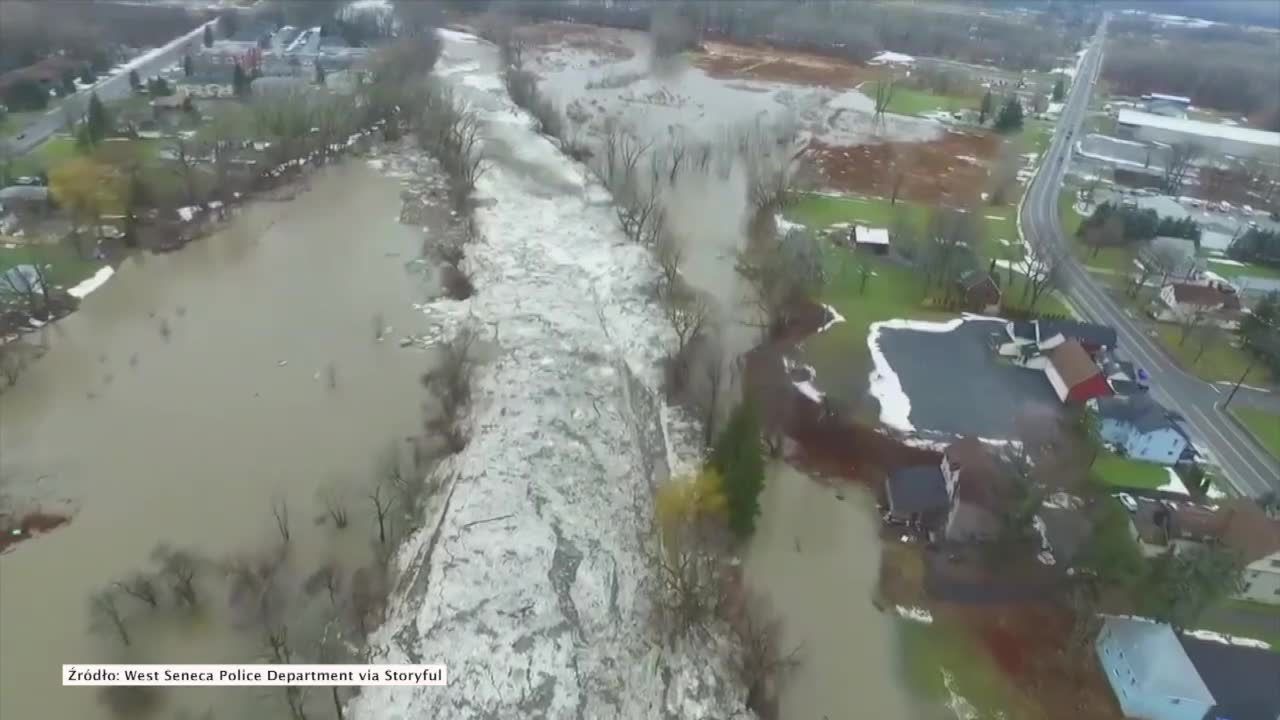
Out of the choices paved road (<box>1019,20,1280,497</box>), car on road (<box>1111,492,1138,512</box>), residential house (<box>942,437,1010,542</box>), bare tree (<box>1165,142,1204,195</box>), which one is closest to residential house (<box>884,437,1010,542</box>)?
residential house (<box>942,437,1010,542</box>)

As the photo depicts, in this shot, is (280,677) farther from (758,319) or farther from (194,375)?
(758,319)

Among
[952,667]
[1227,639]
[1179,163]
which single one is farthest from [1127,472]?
[1179,163]

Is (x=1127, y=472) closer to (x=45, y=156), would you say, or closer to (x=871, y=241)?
(x=871, y=241)

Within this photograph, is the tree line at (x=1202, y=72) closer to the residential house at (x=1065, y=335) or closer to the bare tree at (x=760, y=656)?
the residential house at (x=1065, y=335)

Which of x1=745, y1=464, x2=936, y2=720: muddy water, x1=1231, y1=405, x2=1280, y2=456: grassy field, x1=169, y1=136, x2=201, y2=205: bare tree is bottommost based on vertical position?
x1=745, y1=464, x2=936, y2=720: muddy water

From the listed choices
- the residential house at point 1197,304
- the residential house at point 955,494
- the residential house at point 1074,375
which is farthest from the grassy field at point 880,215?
the residential house at point 955,494

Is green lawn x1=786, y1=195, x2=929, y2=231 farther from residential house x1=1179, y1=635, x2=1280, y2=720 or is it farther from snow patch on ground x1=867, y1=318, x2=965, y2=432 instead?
residential house x1=1179, y1=635, x2=1280, y2=720
